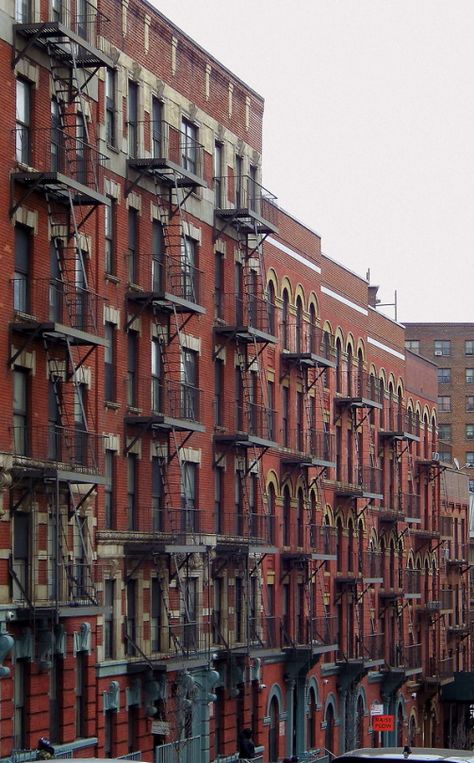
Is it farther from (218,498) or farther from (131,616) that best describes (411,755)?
(218,498)

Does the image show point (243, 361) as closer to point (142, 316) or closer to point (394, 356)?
point (142, 316)

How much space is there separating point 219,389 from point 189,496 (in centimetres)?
454

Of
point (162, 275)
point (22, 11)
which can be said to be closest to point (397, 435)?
point (162, 275)

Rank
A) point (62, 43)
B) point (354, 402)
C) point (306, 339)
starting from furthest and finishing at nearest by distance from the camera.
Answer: point (354, 402)
point (306, 339)
point (62, 43)

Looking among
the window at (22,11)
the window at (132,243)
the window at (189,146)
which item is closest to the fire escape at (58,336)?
the window at (22,11)

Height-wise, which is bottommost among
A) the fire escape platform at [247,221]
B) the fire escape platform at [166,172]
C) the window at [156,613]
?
the window at [156,613]

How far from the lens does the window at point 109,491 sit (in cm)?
4188

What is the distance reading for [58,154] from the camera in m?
37.6

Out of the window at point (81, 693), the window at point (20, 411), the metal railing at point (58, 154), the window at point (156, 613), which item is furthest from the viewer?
the window at point (156, 613)

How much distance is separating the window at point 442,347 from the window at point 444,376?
162 centimetres

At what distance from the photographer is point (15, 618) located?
34.8m

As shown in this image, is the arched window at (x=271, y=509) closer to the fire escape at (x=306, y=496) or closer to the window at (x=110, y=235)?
the fire escape at (x=306, y=496)

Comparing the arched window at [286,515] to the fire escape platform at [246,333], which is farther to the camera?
the arched window at [286,515]

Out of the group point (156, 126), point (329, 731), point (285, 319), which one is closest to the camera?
point (156, 126)
